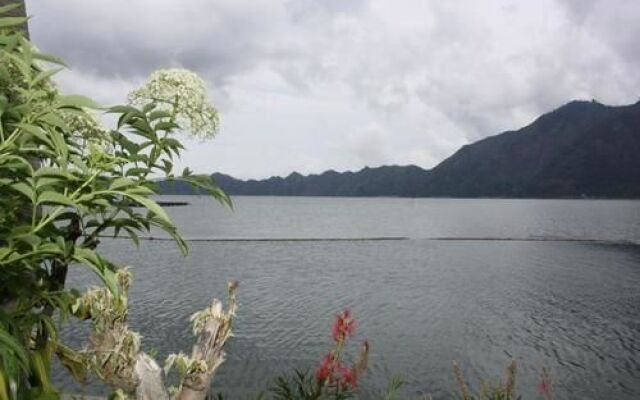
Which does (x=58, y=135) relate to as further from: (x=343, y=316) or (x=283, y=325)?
(x=283, y=325)

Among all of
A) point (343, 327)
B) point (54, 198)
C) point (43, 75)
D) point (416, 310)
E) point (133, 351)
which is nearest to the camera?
point (54, 198)

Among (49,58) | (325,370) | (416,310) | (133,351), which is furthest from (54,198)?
(416,310)

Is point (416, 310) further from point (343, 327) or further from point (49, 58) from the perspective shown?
point (49, 58)

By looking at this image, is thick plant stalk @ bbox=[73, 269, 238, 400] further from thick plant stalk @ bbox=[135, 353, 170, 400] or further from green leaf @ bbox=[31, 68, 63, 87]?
green leaf @ bbox=[31, 68, 63, 87]

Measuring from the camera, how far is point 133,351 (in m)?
4.07

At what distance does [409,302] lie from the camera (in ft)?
162

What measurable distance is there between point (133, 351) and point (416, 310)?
43873 millimetres

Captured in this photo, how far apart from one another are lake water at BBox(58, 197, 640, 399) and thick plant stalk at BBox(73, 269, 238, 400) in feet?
71.0

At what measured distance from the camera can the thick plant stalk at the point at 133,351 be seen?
4004 millimetres

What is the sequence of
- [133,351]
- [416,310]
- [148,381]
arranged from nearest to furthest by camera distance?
1. [133,351]
2. [148,381]
3. [416,310]

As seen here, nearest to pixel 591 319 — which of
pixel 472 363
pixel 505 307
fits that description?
pixel 505 307

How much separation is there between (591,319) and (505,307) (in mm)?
7289

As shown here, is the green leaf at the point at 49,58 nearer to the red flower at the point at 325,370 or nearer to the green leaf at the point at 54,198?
the green leaf at the point at 54,198

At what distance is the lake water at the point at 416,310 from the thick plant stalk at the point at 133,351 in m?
21.6
